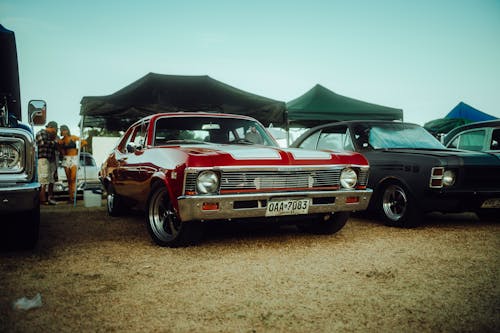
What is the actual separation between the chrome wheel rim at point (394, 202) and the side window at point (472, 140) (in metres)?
2.45

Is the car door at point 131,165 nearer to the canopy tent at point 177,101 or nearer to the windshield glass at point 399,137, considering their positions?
the windshield glass at point 399,137

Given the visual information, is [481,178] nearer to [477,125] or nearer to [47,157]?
[477,125]

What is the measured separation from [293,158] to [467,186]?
2408mm

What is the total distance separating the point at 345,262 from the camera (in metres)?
3.48

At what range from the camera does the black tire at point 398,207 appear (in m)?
5.07

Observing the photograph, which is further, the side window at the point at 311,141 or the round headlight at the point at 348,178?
the side window at the point at 311,141

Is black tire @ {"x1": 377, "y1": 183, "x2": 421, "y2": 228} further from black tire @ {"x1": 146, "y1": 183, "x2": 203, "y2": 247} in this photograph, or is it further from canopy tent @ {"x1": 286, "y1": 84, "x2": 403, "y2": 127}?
canopy tent @ {"x1": 286, "y1": 84, "x2": 403, "y2": 127}

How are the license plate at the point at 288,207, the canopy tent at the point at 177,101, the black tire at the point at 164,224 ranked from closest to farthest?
the license plate at the point at 288,207 → the black tire at the point at 164,224 → the canopy tent at the point at 177,101

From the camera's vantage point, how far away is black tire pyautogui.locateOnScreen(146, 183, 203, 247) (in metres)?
3.88

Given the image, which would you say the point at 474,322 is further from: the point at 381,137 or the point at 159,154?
the point at 381,137

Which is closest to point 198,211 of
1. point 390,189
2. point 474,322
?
point 474,322

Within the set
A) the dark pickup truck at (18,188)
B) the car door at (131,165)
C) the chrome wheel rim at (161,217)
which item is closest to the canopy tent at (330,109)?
the car door at (131,165)

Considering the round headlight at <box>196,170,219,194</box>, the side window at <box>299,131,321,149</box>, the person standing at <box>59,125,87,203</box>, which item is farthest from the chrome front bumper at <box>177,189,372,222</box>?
the person standing at <box>59,125,87,203</box>

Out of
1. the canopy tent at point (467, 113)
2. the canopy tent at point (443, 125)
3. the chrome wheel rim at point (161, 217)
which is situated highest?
the canopy tent at point (467, 113)
